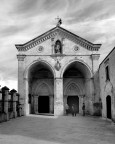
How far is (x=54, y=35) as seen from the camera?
84.5 ft

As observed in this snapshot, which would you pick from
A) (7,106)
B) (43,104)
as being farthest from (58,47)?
(7,106)

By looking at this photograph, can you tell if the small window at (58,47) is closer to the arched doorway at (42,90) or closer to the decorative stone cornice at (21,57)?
the arched doorway at (42,90)

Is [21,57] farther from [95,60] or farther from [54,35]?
[95,60]

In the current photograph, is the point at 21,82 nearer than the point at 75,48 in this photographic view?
Yes

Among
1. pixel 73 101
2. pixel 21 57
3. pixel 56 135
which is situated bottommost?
pixel 56 135

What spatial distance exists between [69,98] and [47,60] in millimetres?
6777

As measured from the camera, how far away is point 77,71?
2862cm

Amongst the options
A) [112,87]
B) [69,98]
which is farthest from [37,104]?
[112,87]

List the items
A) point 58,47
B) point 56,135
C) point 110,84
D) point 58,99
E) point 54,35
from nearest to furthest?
point 56,135
point 110,84
point 58,99
point 58,47
point 54,35

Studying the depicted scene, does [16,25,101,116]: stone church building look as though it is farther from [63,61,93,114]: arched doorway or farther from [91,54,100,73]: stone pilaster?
[63,61,93,114]: arched doorway

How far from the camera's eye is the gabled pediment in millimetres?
25484

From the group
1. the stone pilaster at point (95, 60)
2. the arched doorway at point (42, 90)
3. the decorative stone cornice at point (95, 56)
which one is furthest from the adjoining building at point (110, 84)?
the arched doorway at point (42, 90)

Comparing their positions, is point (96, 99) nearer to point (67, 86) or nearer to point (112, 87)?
point (67, 86)

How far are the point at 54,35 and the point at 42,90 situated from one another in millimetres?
7772
